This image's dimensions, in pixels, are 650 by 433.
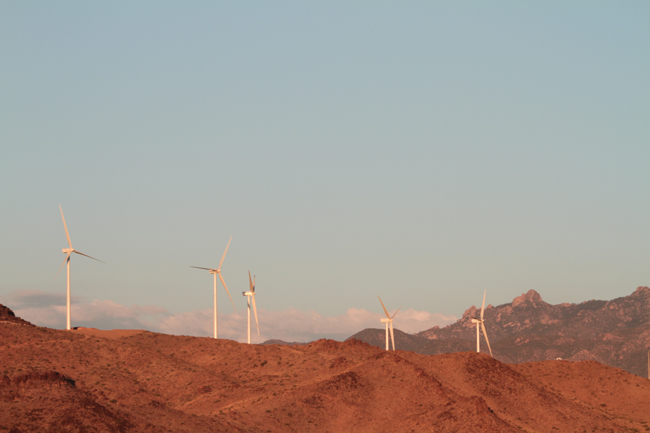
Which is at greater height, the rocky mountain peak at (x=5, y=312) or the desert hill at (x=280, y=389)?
the rocky mountain peak at (x=5, y=312)

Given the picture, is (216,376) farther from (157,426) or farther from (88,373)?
(157,426)

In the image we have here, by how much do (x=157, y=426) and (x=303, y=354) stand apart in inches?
2160

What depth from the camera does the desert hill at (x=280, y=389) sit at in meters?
87.5

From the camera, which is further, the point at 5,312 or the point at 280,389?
the point at 5,312

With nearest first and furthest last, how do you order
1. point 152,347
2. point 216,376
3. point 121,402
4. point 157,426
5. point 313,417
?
1. point 157,426
2. point 313,417
3. point 121,402
4. point 216,376
5. point 152,347

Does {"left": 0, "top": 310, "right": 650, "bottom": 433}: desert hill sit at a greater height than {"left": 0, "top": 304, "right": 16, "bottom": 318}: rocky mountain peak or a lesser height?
lesser

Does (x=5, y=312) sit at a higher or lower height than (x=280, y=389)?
higher

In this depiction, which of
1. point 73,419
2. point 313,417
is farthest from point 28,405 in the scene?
point 313,417

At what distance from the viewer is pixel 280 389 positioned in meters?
112

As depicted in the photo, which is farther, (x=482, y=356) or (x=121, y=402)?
(x=482, y=356)

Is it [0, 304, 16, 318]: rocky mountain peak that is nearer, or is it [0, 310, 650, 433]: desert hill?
[0, 310, 650, 433]: desert hill

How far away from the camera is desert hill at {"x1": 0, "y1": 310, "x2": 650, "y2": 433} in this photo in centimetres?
8750

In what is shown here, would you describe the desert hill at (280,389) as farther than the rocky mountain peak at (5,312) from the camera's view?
No

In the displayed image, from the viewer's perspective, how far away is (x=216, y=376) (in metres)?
123
